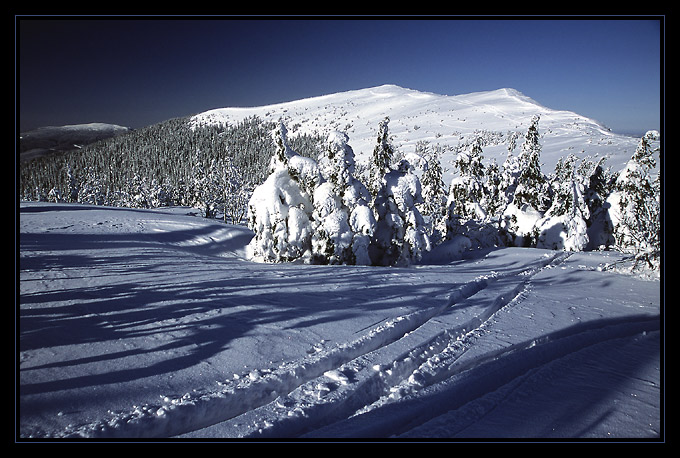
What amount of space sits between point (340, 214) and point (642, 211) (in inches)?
459

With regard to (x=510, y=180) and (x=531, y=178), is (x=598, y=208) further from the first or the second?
(x=510, y=180)

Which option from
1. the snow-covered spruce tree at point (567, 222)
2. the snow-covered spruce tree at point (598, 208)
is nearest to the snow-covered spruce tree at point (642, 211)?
the snow-covered spruce tree at point (567, 222)

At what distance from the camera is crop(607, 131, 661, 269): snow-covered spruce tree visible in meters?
10.6

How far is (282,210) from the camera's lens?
16.4 m

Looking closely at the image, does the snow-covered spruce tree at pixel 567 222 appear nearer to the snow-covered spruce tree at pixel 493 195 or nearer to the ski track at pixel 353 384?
the snow-covered spruce tree at pixel 493 195

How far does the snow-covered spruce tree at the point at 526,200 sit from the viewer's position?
2591 cm

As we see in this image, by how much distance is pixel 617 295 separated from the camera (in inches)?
415

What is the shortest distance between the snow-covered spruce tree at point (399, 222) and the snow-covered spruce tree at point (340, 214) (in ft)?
6.06

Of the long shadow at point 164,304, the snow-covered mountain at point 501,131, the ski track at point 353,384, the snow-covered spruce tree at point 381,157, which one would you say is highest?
the snow-covered mountain at point 501,131

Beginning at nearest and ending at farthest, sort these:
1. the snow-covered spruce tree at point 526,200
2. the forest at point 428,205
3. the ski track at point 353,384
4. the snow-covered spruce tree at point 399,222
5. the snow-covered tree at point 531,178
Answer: the ski track at point 353,384 → the forest at point 428,205 → the snow-covered spruce tree at point 399,222 → the snow-covered spruce tree at point 526,200 → the snow-covered tree at point 531,178

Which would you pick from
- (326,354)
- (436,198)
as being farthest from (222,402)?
(436,198)
